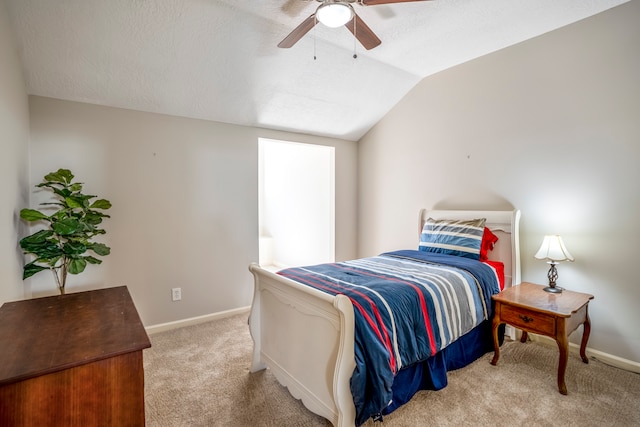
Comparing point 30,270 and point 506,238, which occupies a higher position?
point 506,238

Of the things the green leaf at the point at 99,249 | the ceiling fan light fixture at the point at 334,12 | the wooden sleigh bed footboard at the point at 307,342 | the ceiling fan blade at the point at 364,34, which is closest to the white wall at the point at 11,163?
the green leaf at the point at 99,249

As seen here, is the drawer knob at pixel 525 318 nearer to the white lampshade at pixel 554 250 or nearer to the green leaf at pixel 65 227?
the white lampshade at pixel 554 250

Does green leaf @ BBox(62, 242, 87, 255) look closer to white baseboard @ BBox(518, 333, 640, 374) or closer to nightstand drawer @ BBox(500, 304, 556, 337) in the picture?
nightstand drawer @ BBox(500, 304, 556, 337)

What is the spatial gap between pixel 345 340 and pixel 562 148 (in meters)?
2.57

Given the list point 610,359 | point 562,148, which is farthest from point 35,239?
point 610,359

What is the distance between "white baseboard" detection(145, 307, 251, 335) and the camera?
10.2 ft

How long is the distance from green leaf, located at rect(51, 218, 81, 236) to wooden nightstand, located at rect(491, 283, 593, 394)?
10.3ft

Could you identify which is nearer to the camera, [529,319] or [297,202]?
[529,319]

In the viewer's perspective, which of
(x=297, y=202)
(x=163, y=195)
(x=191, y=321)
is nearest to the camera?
(x=163, y=195)

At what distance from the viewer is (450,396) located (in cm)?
205

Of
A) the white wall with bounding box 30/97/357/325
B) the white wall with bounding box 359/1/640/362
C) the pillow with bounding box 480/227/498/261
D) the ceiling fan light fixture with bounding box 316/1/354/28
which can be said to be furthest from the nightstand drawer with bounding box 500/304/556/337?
the white wall with bounding box 30/97/357/325

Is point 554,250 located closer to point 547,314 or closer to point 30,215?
point 547,314

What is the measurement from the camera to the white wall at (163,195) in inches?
108

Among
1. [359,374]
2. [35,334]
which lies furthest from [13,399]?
[359,374]
